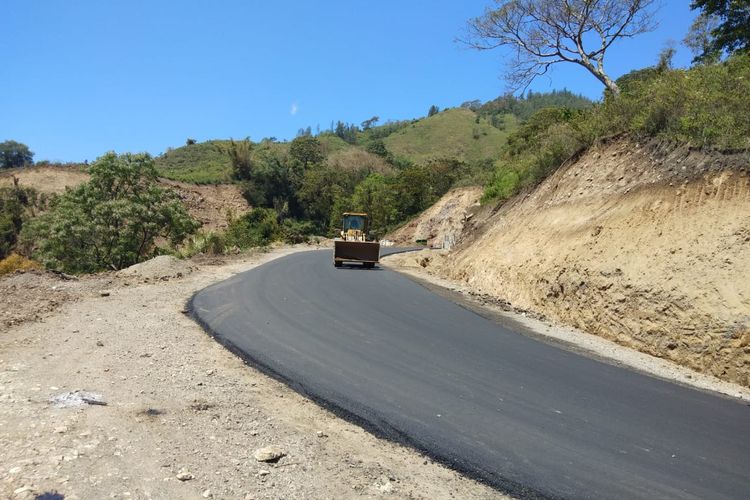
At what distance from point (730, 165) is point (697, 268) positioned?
256 cm

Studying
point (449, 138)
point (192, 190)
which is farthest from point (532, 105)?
point (192, 190)

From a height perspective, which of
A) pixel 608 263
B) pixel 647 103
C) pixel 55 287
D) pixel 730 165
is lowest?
pixel 55 287

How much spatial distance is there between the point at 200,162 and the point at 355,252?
7371 cm

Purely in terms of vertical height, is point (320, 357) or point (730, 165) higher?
point (730, 165)

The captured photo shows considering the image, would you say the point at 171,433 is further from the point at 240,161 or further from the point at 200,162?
the point at 200,162

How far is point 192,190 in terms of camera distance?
59.8 metres

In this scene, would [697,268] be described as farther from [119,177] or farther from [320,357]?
[119,177]

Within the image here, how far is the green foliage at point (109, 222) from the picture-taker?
1069 inches

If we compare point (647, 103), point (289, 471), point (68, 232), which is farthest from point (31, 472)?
point (68, 232)

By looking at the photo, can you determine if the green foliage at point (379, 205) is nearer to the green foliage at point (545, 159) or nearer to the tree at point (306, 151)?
the tree at point (306, 151)

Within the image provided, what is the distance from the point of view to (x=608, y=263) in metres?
11.5

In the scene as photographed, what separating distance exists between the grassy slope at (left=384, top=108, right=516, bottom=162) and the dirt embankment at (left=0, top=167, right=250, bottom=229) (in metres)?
56.1

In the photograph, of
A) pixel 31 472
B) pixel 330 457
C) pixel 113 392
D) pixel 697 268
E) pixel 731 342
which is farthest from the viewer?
pixel 697 268

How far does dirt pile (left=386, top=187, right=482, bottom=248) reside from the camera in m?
43.7
